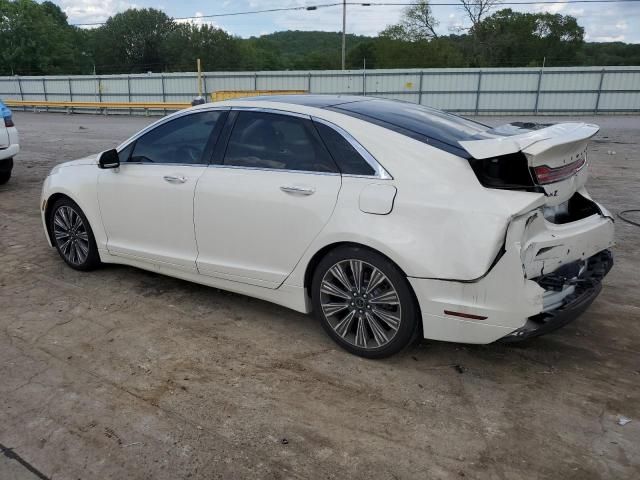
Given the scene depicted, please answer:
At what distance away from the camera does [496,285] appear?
2.97m

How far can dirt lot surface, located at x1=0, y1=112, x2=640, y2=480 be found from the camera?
2.62 metres

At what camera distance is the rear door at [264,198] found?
3.54 metres

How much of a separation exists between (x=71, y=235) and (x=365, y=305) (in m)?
3.15

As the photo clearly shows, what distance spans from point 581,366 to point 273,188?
229cm

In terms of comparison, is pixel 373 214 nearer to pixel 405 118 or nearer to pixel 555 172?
pixel 405 118

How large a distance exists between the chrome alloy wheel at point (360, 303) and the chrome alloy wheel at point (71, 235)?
105 inches

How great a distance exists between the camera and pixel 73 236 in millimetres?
5090

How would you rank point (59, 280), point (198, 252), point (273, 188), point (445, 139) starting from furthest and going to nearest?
point (59, 280) → point (198, 252) → point (273, 188) → point (445, 139)

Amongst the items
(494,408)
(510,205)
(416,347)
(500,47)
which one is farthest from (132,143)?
(500,47)

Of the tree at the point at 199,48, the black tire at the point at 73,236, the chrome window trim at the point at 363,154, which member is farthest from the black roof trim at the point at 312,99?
the tree at the point at 199,48

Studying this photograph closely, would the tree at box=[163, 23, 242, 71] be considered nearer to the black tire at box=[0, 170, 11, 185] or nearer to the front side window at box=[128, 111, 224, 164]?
the black tire at box=[0, 170, 11, 185]

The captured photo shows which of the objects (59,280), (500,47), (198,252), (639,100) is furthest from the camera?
(500,47)

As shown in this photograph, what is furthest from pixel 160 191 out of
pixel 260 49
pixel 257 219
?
pixel 260 49

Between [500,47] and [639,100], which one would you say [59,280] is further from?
[500,47]
